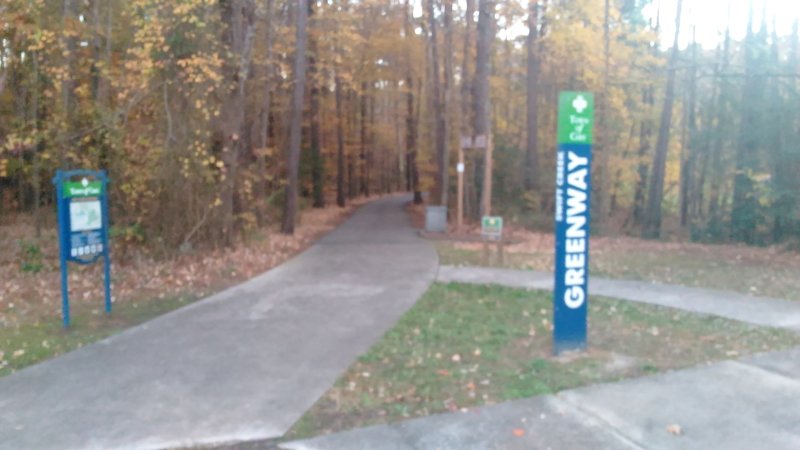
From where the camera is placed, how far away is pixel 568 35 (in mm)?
24906

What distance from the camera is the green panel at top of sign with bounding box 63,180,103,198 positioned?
342 inches

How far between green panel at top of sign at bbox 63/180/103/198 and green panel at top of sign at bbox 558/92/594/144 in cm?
565

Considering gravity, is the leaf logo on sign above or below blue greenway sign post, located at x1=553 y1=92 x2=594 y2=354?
above

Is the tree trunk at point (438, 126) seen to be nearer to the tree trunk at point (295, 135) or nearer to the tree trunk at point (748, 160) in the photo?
the tree trunk at point (295, 135)

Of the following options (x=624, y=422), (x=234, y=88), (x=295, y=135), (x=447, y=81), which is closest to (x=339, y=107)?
(x=447, y=81)

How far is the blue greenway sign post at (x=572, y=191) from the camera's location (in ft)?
22.4

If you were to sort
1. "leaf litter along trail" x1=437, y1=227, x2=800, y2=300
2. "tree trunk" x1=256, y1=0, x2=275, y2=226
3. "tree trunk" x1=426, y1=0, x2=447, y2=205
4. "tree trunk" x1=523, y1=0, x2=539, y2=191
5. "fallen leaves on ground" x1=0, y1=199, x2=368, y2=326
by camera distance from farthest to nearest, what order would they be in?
1. "tree trunk" x1=523, y1=0, x2=539, y2=191
2. "tree trunk" x1=426, y1=0, x2=447, y2=205
3. "tree trunk" x1=256, y1=0, x2=275, y2=226
4. "leaf litter along trail" x1=437, y1=227, x2=800, y2=300
5. "fallen leaves on ground" x1=0, y1=199, x2=368, y2=326

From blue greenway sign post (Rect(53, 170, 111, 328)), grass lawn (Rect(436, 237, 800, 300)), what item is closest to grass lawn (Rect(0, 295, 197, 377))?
blue greenway sign post (Rect(53, 170, 111, 328))

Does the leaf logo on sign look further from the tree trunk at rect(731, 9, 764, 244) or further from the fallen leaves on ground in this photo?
the tree trunk at rect(731, 9, 764, 244)

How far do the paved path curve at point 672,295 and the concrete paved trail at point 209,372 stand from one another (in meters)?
1.53

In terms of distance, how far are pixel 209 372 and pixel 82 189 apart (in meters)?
3.39

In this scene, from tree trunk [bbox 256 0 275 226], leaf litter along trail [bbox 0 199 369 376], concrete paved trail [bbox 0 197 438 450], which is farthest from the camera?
tree trunk [bbox 256 0 275 226]

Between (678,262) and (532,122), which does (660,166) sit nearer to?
(532,122)

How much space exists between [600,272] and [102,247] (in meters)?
8.10
